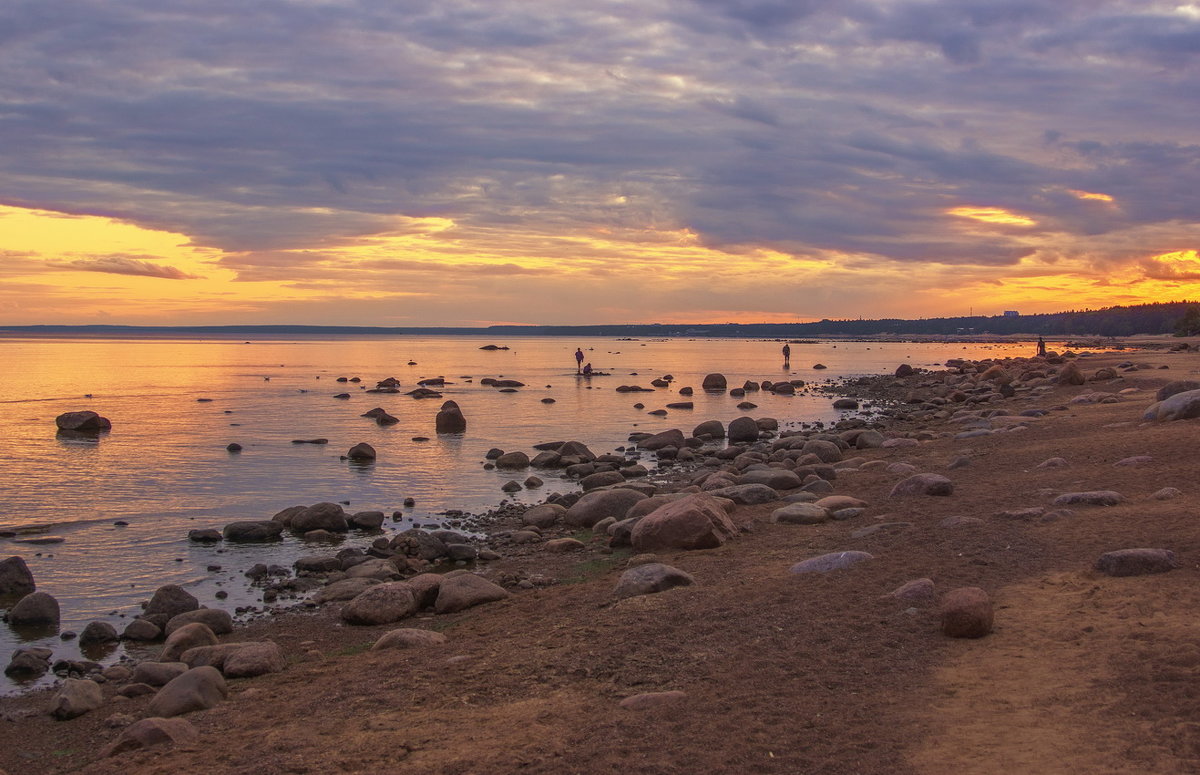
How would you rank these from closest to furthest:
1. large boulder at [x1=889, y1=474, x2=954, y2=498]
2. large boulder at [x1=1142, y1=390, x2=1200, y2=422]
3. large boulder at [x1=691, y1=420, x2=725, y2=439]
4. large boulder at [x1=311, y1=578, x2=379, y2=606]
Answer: large boulder at [x1=311, y1=578, x2=379, y2=606] < large boulder at [x1=889, y1=474, x2=954, y2=498] < large boulder at [x1=1142, y1=390, x2=1200, y2=422] < large boulder at [x1=691, y1=420, x2=725, y2=439]

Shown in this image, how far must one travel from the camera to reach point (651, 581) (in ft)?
36.0

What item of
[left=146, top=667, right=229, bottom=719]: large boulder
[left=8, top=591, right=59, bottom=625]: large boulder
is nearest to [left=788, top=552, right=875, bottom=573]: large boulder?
[left=146, top=667, right=229, bottom=719]: large boulder

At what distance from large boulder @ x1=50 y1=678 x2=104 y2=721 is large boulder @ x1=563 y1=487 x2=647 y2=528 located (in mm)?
9588

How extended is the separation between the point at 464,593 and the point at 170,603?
413 cm

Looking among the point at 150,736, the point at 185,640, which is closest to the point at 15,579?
the point at 185,640

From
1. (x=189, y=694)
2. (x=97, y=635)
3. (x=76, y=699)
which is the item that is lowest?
(x=97, y=635)

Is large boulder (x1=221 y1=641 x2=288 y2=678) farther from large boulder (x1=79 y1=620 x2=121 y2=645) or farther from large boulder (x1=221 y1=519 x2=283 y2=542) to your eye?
large boulder (x1=221 y1=519 x2=283 y2=542)

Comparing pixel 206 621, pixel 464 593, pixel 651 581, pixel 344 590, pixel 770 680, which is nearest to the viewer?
pixel 770 680

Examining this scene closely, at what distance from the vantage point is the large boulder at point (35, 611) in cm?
1268

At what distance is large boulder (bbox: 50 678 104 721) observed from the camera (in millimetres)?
9297

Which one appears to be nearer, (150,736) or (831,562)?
(150,736)

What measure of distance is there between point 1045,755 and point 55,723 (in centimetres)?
879

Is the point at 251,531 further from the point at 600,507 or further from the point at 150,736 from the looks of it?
the point at 150,736

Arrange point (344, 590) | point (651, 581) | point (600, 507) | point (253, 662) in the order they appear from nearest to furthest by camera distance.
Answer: point (253, 662) → point (651, 581) → point (344, 590) → point (600, 507)
